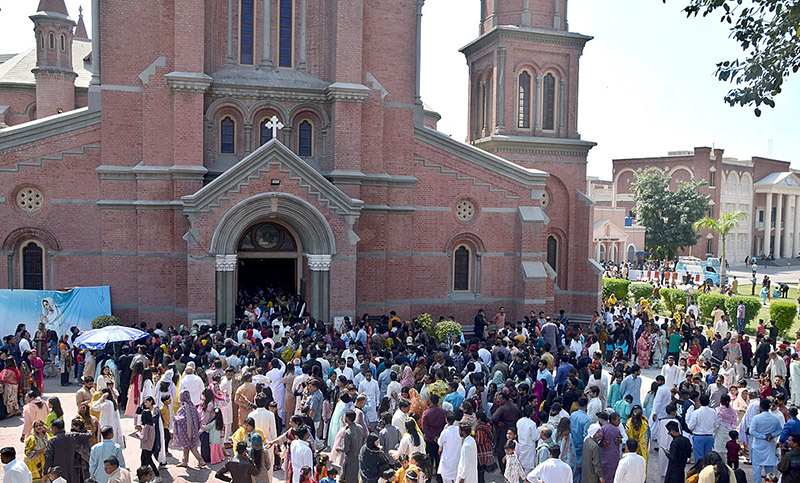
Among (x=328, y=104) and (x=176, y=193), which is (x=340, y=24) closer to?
(x=328, y=104)

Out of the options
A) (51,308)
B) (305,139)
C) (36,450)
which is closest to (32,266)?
(51,308)

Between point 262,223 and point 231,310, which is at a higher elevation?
point 262,223

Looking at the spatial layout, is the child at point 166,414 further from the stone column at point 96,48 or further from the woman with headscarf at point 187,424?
the stone column at point 96,48

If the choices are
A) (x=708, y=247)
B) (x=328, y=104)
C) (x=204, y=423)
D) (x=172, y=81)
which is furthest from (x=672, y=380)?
(x=708, y=247)

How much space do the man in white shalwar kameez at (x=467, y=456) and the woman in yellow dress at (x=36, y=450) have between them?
6149 millimetres

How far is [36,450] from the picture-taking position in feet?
31.4

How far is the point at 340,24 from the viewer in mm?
22891

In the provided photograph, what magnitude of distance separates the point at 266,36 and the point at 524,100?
1230cm

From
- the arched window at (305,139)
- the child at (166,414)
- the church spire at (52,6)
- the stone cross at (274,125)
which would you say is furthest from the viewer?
the church spire at (52,6)

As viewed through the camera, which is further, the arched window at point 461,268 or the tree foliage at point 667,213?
the tree foliage at point 667,213

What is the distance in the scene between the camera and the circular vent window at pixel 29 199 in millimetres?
21203

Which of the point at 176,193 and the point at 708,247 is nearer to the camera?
the point at 176,193

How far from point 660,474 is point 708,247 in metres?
61.9

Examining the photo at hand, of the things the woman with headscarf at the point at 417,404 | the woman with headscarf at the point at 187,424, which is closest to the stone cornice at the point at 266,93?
the woman with headscarf at the point at 187,424
